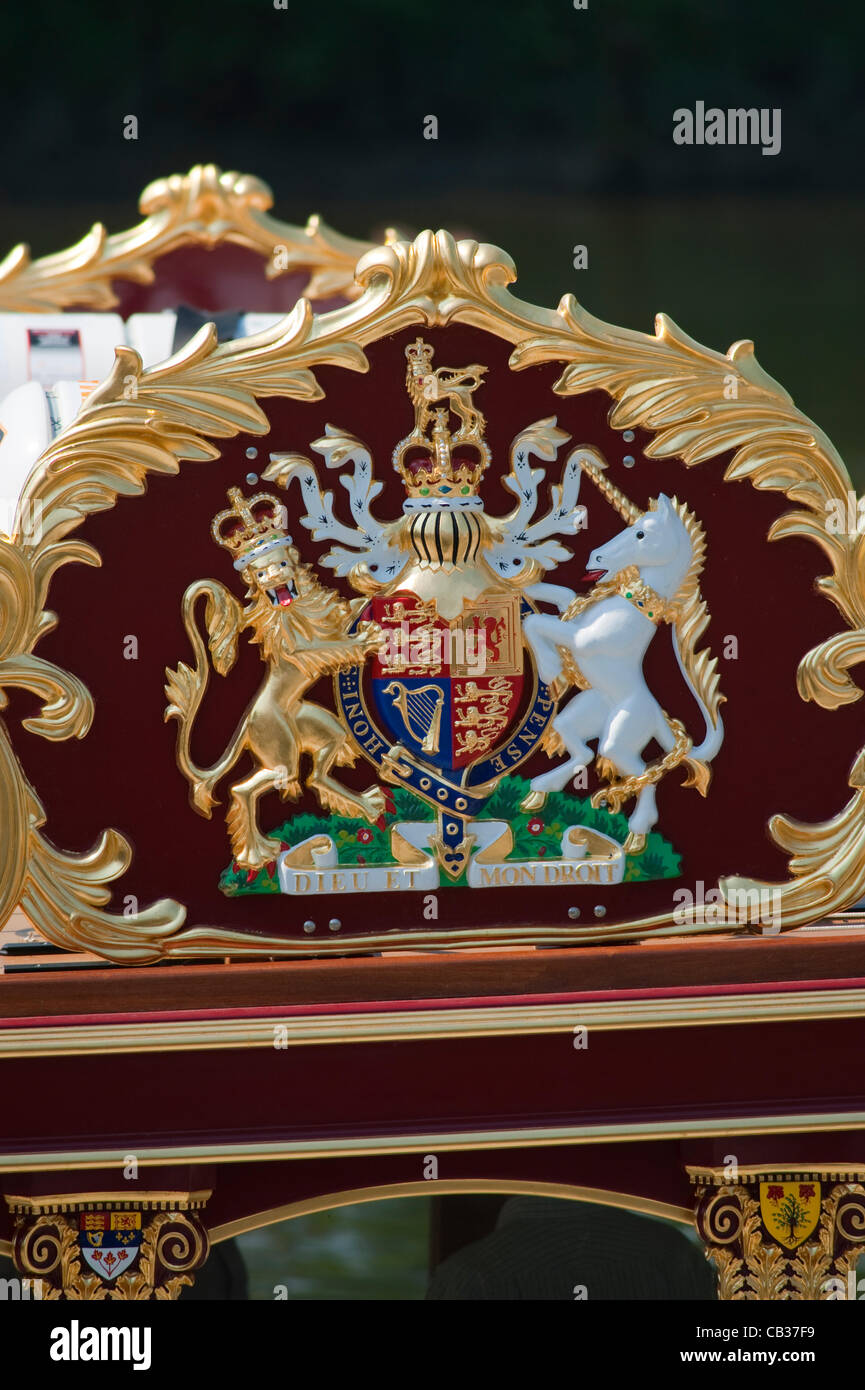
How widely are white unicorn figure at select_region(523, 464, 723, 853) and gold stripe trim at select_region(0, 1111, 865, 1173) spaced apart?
315 mm

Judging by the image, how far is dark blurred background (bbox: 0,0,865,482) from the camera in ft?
36.3

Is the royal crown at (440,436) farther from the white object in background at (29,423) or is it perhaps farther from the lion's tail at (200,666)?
the white object in background at (29,423)

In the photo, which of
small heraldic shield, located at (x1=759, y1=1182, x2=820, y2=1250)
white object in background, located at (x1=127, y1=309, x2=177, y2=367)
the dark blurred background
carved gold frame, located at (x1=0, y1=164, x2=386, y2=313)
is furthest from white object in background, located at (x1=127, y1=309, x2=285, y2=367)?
the dark blurred background

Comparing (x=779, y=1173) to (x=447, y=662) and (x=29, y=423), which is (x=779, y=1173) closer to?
(x=447, y=662)

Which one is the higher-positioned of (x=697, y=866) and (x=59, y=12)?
(x=59, y=12)

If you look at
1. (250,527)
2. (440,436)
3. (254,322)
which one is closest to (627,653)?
(440,436)

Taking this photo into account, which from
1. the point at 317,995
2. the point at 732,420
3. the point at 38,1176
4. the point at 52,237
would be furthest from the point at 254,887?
Answer: the point at 52,237

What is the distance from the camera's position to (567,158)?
458 inches

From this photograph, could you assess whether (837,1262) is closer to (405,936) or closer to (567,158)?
(405,936)

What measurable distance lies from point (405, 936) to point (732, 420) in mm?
654

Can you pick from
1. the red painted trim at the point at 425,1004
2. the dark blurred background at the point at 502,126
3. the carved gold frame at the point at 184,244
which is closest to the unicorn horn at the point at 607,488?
the red painted trim at the point at 425,1004

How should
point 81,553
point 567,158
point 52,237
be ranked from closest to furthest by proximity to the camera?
point 81,553 < point 52,237 < point 567,158

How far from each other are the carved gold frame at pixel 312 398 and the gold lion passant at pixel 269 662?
0.30 ft

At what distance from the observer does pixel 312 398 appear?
192 centimetres
